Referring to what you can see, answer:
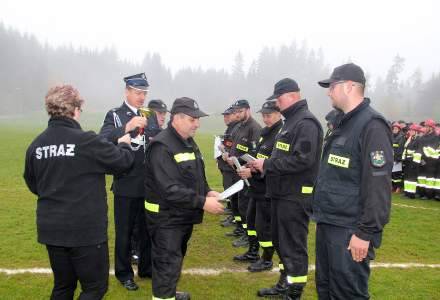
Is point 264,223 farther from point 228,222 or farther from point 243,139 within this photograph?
point 228,222

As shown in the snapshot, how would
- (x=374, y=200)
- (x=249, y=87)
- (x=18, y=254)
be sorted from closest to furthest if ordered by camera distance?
(x=374, y=200)
(x=18, y=254)
(x=249, y=87)

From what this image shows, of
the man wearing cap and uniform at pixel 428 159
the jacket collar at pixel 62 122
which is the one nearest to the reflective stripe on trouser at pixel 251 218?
the jacket collar at pixel 62 122

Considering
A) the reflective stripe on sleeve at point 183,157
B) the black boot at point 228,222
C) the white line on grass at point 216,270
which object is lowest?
the black boot at point 228,222

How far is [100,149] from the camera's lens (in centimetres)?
353

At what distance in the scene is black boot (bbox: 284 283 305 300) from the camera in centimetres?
502

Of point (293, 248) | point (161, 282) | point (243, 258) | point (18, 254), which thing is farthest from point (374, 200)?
point (18, 254)

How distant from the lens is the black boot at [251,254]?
22.5ft

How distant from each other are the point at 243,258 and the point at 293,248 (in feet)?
6.59

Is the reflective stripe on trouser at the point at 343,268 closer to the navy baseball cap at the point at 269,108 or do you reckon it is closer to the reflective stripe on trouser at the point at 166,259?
the reflective stripe on trouser at the point at 166,259

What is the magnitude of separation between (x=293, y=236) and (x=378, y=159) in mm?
1966

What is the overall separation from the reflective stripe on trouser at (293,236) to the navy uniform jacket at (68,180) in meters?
2.40

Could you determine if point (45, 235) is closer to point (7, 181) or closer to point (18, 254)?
point (18, 254)

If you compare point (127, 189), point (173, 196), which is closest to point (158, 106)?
point (127, 189)

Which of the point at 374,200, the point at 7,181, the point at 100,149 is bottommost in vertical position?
the point at 7,181
